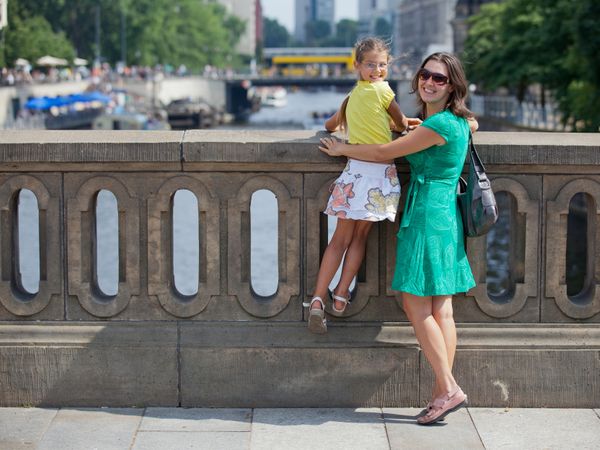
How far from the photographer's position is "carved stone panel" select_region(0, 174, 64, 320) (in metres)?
6.89

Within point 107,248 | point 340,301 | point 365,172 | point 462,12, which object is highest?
point 462,12

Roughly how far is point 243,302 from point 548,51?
56.4 meters

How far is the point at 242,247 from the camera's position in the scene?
693 centimetres

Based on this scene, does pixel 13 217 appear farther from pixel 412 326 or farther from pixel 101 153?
pixel 412 326

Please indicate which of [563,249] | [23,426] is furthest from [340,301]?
[23,426]

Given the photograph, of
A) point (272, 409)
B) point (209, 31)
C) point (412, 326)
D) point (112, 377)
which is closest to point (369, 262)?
point (412, 326)

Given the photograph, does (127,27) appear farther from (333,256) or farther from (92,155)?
(333,256)

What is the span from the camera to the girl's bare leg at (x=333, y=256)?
22.0ft

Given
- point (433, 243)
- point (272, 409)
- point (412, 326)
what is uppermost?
point (433, 243)

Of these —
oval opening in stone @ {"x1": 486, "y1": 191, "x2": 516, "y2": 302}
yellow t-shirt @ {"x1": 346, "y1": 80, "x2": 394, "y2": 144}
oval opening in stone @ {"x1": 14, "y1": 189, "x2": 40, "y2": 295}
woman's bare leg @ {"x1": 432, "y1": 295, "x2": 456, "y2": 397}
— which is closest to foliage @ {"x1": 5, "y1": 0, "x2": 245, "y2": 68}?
oval opening in stone @ {"x1": 14, "y1": 189, "x2": 40, "y2": 295}

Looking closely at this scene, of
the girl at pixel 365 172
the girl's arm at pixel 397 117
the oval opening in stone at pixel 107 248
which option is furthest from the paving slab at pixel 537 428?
the oval opening in stone at pixel 107 248

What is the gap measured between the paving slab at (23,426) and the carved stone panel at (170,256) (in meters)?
0.81

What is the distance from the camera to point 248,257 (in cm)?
695

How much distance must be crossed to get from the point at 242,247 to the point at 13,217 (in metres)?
1.19
